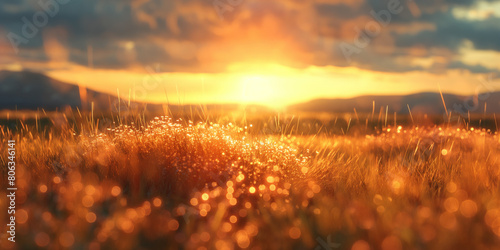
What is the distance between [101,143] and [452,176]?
428cm

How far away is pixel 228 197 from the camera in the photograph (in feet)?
16.2

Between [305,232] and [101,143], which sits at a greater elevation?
[101,143]

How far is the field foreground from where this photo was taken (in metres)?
3.94

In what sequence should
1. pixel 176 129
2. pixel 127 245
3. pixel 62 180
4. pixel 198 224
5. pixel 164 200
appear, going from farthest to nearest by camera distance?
pixel 176 129 → pixel 62 180 → pixel 164 200 → pixel 198 224 → pixel 127 245

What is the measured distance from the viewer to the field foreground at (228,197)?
Answer: 394cm

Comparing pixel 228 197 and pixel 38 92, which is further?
pixel 38 92

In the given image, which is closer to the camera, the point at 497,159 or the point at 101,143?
the point at 101,143

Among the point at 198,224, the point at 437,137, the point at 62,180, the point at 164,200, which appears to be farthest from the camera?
the point at 437,137

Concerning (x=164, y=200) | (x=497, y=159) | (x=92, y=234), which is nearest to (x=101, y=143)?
(x=164, y=200)

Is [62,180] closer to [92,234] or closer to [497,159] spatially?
[92,234]

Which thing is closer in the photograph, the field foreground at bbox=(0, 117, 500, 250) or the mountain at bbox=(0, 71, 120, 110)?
the field foreground at bbox=(0, 117, 500, 250)

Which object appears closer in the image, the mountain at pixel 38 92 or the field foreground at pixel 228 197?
the field foreground at pixel 228 197

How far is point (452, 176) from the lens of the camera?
6.02m

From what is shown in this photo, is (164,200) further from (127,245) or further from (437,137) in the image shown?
(437,137)
